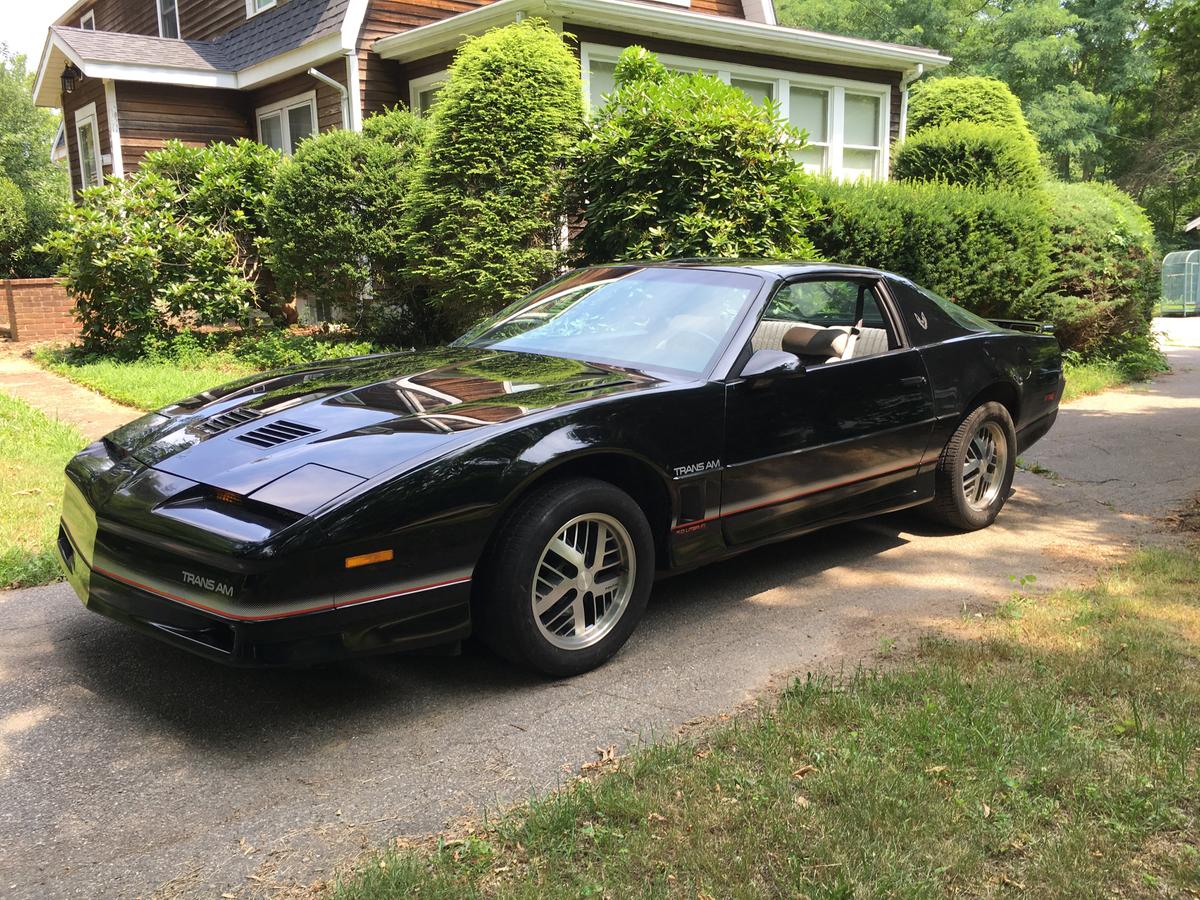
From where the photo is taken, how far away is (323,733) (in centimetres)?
338

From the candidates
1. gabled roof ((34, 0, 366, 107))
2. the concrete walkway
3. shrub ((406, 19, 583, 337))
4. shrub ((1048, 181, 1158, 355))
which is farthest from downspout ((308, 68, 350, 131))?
shrub ((1048, 181, 1158, 355))

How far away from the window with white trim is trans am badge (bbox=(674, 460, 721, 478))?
20.6 meters

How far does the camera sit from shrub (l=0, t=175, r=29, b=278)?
18.7 metres

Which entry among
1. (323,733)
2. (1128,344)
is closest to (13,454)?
(323,733)

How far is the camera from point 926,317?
5500mm

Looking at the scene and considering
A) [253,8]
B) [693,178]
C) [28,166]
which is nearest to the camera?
[693,178]

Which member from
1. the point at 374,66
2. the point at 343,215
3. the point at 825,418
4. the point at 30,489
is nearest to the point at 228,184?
the point at 343,215

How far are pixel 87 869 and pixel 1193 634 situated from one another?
13.1ft

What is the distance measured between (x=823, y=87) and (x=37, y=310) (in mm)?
12776

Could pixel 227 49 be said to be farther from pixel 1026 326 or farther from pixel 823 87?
pixel 1026 326

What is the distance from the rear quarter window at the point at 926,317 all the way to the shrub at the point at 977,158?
836cm

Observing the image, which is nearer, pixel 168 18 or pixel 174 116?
pixel 174 116

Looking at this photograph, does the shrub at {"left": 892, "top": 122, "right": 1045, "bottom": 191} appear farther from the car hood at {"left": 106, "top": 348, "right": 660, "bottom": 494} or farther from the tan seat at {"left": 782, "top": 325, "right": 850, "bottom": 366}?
the car hood at {"left": 106, "top": 348, "right": 660, "bottom": 494}

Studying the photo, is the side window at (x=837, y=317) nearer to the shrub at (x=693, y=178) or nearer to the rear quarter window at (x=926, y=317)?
the rear quarter window at (x=926, y=317)
